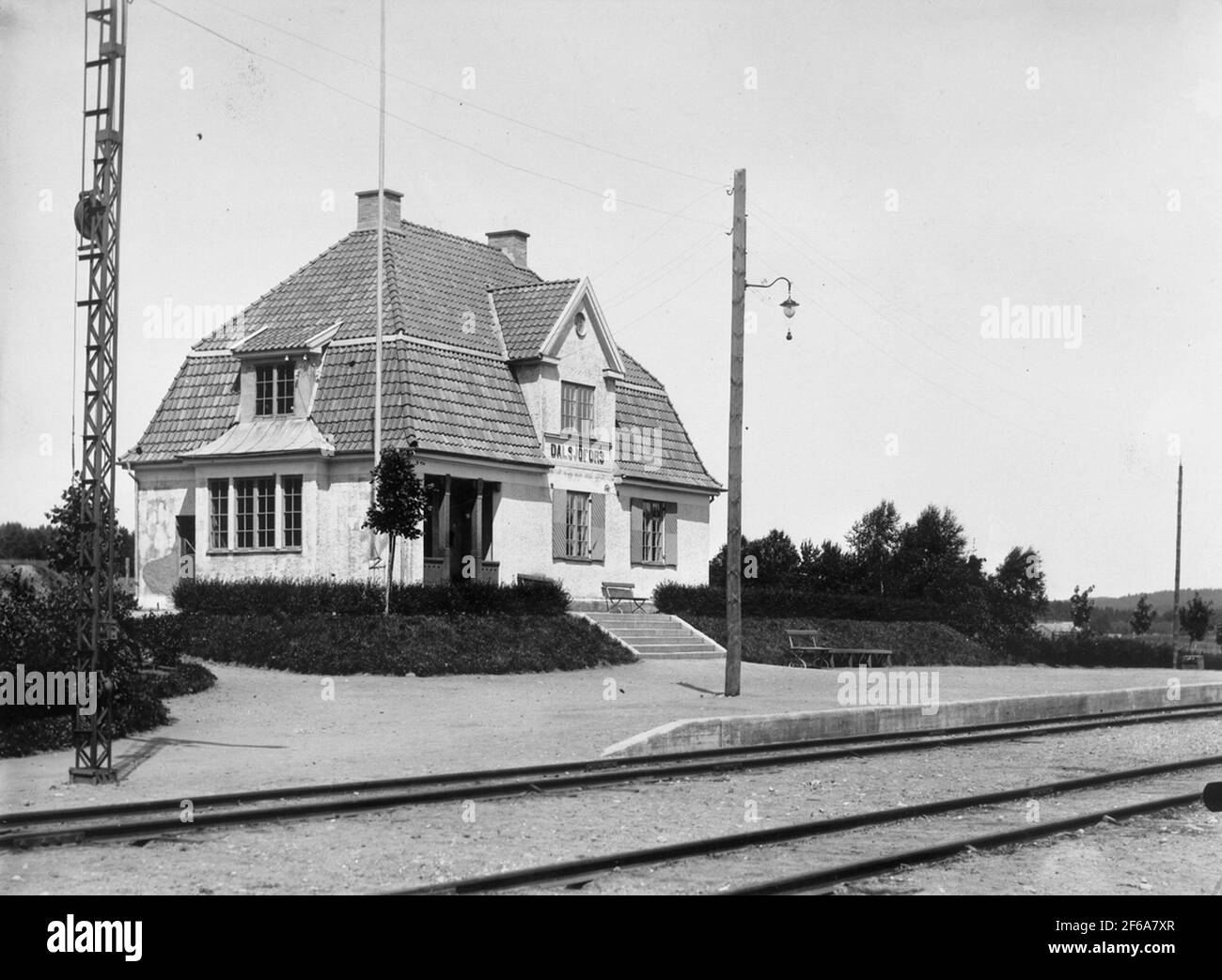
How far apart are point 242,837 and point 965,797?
21.8 feet

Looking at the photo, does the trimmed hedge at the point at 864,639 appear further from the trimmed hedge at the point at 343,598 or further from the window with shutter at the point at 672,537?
the trimmed hedge at the point at 343,598

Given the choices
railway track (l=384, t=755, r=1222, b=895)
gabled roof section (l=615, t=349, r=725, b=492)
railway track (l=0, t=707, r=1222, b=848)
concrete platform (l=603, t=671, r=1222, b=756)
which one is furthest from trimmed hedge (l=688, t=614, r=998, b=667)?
railway track (l=384, t=755, r=1222, b=895)

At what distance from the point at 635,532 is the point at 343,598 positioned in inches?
442

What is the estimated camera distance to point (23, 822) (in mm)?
12508

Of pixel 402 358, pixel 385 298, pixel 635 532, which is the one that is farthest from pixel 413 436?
pixel 635 532

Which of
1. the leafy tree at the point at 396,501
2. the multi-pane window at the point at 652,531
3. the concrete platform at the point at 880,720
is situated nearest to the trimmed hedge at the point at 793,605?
the multi-pane window at the point at 652,531

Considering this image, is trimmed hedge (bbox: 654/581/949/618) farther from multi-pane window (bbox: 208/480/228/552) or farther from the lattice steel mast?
the lattice steel mast

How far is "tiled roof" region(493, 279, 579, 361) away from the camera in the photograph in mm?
37750

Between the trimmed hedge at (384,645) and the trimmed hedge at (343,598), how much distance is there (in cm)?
50

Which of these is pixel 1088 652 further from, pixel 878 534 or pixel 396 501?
pixel 396 501

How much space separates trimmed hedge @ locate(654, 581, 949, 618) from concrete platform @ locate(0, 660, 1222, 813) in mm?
5073

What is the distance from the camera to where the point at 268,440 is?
3450cm
